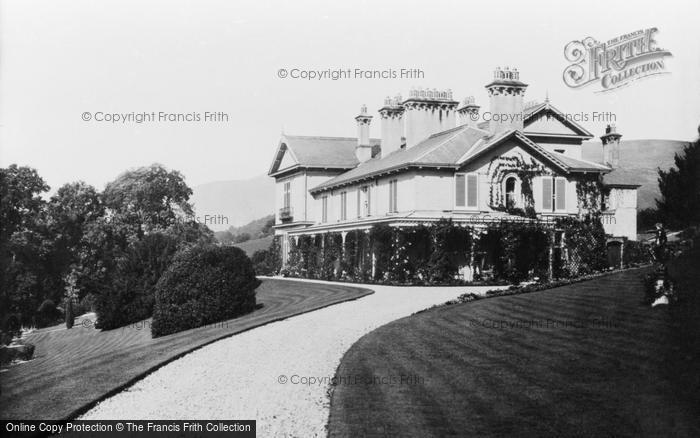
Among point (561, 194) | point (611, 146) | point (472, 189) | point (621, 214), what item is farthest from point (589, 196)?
point (472, 189)

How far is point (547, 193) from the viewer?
3484 centimetres

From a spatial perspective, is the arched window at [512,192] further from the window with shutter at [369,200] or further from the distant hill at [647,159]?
the distant hill at [647,159]

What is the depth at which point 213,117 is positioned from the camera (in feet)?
84.7

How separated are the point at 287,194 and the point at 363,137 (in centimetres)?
672

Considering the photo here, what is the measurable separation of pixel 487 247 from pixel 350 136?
2135 centimetres

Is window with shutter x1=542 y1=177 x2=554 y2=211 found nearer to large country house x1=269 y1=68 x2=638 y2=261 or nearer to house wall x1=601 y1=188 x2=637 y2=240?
large country house x1=269 y1=68 x2=638 y2=261

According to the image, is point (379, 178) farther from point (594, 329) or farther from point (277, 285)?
point (594, 329)

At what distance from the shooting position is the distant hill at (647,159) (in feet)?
306

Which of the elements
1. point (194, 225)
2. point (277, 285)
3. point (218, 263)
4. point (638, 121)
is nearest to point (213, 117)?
point (218, 263)

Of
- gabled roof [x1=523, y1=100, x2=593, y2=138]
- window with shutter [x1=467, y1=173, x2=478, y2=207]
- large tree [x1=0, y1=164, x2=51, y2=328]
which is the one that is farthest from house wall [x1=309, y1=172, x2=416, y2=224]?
large tree [x1=0, y1=164, x2=51, y2=328]

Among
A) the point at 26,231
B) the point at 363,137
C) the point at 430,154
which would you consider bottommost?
the point at 26,231

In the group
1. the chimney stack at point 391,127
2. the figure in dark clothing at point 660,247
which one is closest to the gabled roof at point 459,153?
the chimney stack at point 391,127

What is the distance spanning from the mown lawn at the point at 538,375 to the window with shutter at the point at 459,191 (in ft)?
54.7

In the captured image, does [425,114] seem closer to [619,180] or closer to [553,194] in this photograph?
[553,194]
